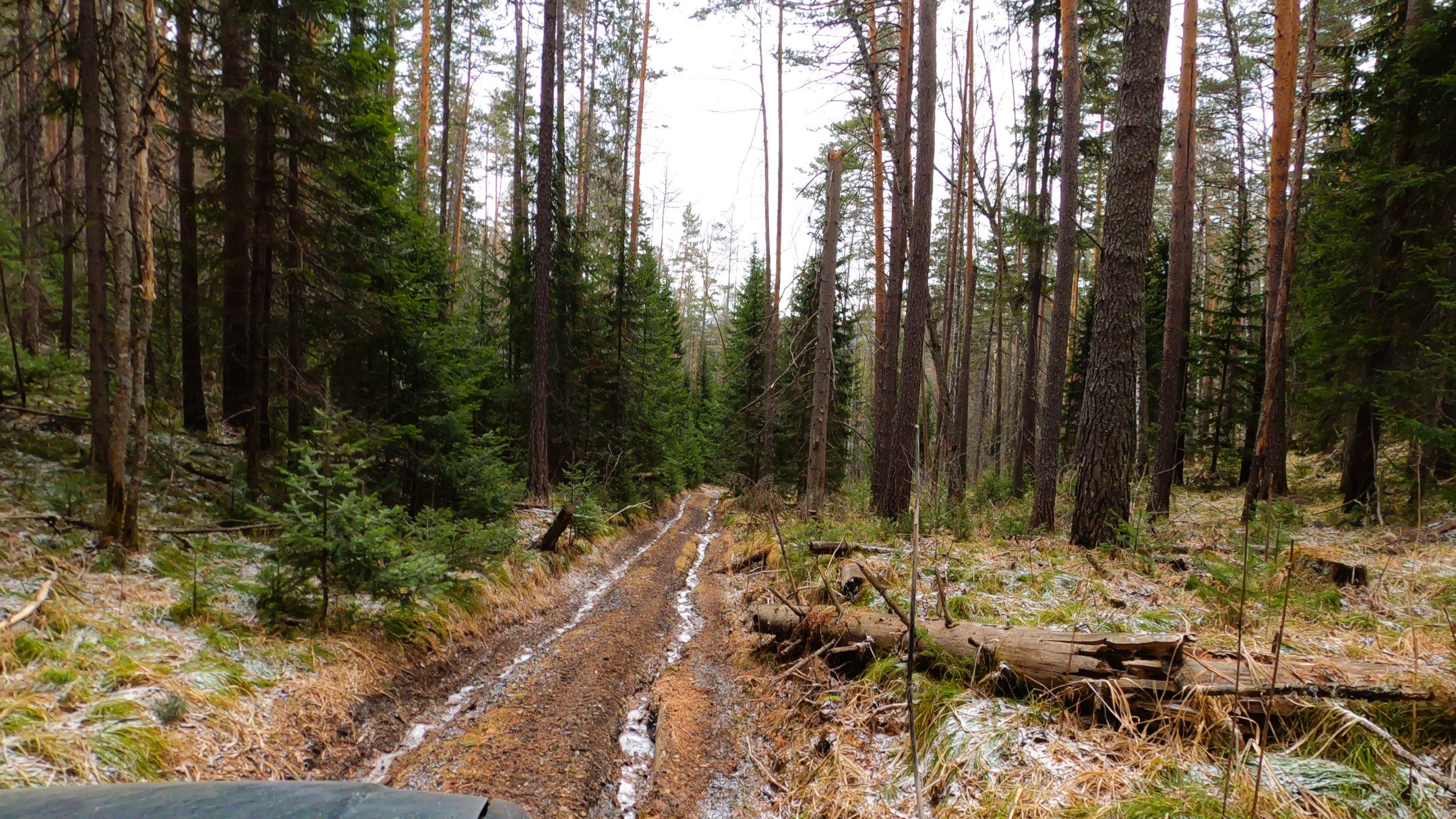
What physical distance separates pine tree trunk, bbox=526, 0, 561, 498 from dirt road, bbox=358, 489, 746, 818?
5.31 meters

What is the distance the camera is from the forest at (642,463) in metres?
3.31

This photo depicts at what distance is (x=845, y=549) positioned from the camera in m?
7.63

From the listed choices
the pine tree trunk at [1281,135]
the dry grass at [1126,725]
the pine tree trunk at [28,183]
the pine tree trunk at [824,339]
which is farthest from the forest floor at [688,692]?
the pine tree trunk at [824,339]

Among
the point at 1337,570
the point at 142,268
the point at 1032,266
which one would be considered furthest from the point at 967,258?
the point at 142,268

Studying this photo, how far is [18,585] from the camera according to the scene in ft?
13.8

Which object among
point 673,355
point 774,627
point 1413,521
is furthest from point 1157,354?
point 774,627

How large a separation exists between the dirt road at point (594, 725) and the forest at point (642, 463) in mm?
80

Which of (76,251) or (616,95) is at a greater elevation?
(616,95)

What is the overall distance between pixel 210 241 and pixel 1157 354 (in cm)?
2525

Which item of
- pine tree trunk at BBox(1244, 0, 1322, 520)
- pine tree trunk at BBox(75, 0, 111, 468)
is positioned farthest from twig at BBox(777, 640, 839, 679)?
pine tree trunk at BBox(1244, 0, 1322, 520)

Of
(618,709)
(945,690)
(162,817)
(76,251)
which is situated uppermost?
(76,251)

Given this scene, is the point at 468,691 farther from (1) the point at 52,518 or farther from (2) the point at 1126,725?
(2) the point at 1126,725

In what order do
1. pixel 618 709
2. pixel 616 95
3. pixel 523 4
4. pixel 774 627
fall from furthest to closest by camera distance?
pixel 616 95
pixel 523 4
pixel 774 627
pixel 618 709

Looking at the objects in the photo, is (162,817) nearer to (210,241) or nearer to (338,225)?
(338,225)
